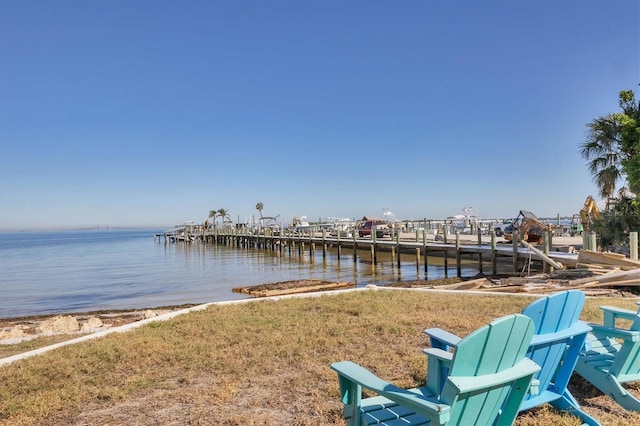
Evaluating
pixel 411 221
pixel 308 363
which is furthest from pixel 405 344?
pixel 411 221

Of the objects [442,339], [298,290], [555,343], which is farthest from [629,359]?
[298,290]

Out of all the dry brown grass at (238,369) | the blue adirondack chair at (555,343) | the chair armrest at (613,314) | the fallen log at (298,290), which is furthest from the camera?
the fallen log at (298,290)

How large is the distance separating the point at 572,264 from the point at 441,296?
24.4 ft

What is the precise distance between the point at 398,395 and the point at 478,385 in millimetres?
383

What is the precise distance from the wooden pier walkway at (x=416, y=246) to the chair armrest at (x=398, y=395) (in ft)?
44.5

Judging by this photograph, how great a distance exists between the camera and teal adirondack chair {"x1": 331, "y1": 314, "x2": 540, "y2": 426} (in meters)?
2.04

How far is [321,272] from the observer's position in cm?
2267

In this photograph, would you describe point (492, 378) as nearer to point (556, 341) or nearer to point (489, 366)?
point (489, 366)

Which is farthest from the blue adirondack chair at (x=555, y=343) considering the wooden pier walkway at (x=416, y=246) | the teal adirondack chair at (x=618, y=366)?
the wooden pier walkway at (x=416, y=246)

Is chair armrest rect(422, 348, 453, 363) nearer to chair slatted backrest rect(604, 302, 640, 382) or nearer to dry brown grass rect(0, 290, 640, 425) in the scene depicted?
dry brown grass rect(0, 290, 640, 425)

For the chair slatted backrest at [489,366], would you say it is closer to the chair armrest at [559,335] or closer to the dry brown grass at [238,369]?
the chair armrest at [559,335]

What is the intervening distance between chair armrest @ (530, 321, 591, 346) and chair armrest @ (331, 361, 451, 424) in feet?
2.92

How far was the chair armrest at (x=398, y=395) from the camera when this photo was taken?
Result: 201 centimetres

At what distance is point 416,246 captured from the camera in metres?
23.2
